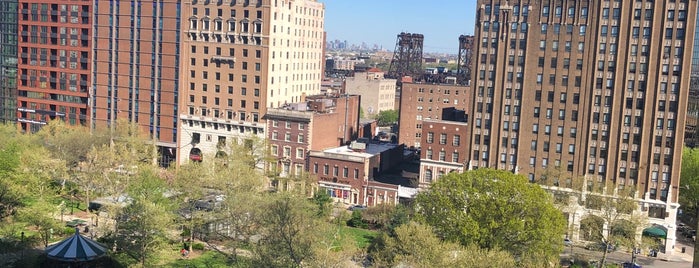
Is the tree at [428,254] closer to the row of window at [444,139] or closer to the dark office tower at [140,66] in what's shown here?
the row of window at [444,139]

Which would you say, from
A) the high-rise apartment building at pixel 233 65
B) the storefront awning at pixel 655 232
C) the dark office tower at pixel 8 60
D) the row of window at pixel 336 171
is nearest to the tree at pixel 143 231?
the row of window at pixel 336 171

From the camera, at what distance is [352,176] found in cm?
10338

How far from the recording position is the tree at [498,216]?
63.0 m

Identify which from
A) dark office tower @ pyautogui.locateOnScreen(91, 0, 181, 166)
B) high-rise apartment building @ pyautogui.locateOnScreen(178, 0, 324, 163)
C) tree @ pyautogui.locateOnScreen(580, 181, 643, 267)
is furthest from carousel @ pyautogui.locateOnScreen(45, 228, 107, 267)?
dark office tower @ pyautogui.locateOnScreen(91, 0, 181, 166)

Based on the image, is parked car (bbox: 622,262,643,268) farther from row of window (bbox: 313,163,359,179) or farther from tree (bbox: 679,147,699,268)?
row of window (bbox: 313,163,359,179)

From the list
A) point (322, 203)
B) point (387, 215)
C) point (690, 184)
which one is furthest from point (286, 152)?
point (690, 184)

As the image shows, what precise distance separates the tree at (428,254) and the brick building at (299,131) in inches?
1831

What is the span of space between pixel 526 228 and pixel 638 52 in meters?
36.6

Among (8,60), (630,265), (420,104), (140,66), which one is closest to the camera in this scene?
(630,265)

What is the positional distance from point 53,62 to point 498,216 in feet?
299

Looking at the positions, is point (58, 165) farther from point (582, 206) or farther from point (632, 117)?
point (632, 117)

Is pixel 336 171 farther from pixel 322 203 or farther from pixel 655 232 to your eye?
pixel 655 232

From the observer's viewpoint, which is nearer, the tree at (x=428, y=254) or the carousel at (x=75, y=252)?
the tree at (x=428, y=254)

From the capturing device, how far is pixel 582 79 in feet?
298
